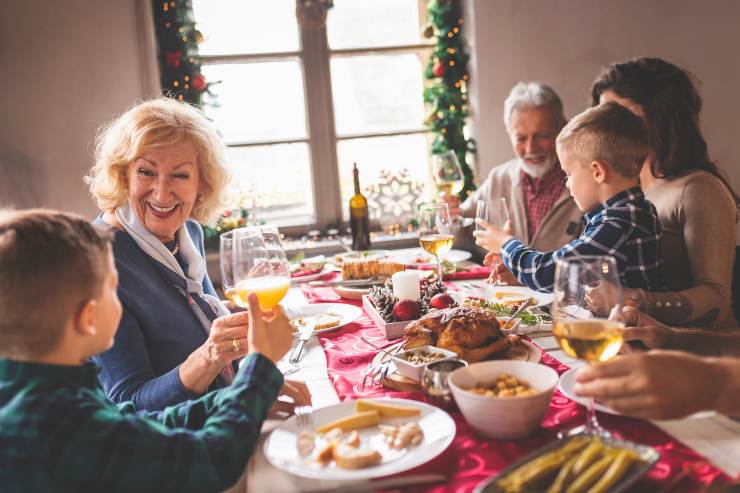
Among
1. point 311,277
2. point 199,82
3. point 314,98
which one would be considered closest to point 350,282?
point 311,277

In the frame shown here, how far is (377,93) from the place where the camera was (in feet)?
14.0

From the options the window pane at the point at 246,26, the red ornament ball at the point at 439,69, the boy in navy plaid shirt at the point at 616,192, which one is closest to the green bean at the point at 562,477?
the boy in navy plaid shirt at the point at 616,192

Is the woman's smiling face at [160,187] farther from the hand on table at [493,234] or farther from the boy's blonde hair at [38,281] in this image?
the hand on table at [493,234]

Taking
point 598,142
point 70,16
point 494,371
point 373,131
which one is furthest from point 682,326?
point 70,16

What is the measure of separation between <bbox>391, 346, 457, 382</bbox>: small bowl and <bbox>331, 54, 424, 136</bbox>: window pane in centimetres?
312

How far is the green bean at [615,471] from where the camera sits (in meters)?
0.77

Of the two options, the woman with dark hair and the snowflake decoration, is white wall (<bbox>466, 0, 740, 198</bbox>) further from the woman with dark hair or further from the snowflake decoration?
the woman with dark hair

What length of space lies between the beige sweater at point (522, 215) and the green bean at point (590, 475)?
2.08m

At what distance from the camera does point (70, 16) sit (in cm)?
355

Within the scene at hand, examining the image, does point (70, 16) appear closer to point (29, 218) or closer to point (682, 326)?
point (29, 218)

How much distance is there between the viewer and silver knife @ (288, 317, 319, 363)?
5.01 ft

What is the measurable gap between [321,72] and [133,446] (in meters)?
3.55

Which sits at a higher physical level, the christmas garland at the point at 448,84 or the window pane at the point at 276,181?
the christmas garland at the point at 448,84

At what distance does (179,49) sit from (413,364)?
10.3 feet
